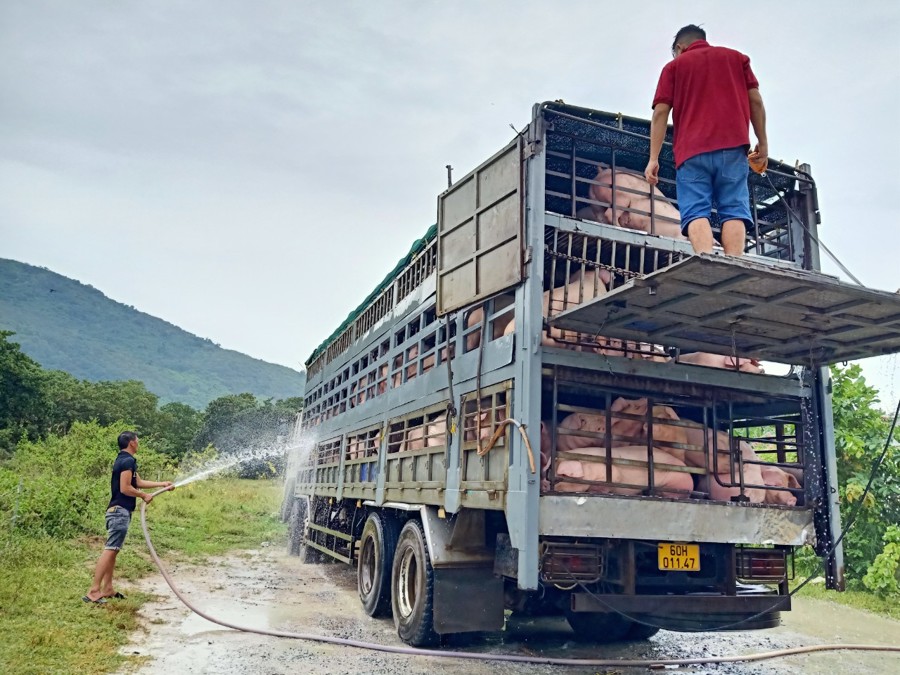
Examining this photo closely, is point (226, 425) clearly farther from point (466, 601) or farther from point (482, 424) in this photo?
point (482, 424)

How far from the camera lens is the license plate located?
467cm

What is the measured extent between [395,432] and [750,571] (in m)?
3.64

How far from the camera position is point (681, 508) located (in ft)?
15.3

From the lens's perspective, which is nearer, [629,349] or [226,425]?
[629,349]

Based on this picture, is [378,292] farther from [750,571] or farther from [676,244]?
[750,571]

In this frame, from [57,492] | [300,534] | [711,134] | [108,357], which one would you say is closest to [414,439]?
[711,134]

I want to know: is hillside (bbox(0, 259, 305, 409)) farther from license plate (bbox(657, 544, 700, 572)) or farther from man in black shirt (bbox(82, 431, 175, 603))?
license plate (bbox(657, 544, 700, 572))

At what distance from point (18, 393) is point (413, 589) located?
102 ft

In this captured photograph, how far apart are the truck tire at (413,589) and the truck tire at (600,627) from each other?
4.31ft

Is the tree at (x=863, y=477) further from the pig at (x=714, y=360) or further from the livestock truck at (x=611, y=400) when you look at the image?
the pig at (x=714, y=360)

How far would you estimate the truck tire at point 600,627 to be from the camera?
6.12 m

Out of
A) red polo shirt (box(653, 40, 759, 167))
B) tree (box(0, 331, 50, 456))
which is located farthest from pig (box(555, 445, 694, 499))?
tree (box(0, 331, 50, 456))

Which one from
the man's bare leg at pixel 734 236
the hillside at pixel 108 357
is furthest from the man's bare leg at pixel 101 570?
the hillside at pixel 108 357

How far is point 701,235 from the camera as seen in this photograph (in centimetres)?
403
